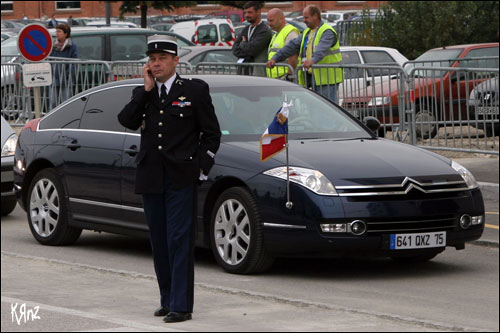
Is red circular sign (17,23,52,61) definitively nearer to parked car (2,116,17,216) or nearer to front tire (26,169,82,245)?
parked car (2,116,17,216)

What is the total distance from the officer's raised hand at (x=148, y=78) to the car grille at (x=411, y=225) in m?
5.98

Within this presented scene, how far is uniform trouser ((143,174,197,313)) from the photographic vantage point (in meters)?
3.51

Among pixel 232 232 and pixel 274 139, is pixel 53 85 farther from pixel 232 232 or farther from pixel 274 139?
pixel 274 139

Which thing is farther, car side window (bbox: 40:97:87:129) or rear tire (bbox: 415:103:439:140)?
rear tire (bbox: 415:103:439:140)

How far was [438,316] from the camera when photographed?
330 inches

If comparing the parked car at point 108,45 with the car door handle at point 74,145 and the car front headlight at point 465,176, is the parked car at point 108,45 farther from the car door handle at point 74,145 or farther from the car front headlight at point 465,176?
the car door handle at point 74,145

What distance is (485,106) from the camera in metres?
15.2

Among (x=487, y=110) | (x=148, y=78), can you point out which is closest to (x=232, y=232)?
(x=487, y=110)

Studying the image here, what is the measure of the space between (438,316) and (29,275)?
350cm

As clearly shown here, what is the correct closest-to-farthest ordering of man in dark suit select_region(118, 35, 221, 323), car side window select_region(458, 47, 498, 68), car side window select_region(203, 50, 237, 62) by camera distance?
man in dark suit select_region(118, 35, 221, 323) → car side window select_region(458, 47, 498, 68) → car side window select_region(203, 50, 237, 62)

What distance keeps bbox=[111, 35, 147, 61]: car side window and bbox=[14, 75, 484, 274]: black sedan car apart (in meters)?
14.7

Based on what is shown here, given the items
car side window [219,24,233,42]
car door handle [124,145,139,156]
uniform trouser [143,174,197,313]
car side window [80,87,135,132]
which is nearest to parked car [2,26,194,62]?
car side window [80,87,135,132]

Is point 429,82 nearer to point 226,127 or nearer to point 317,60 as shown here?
point 317,60

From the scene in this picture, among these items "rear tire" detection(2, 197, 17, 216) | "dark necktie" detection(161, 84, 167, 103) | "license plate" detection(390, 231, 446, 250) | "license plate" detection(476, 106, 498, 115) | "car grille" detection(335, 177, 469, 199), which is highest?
"dark necktie" detection(161, 84, 167, 103)
